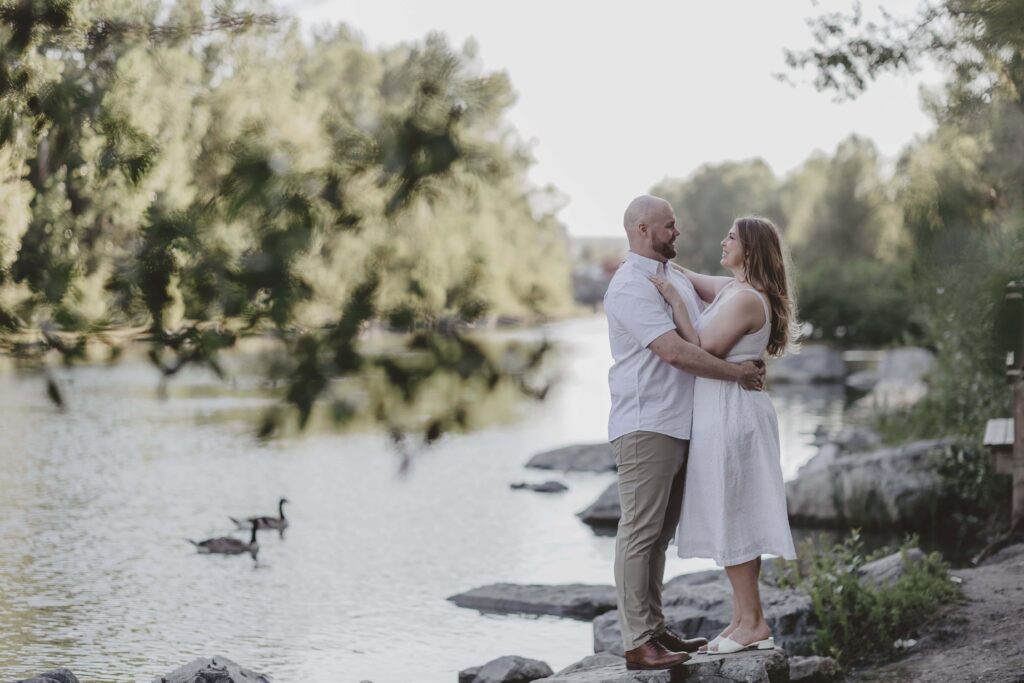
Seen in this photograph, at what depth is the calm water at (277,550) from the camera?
9.31 meters

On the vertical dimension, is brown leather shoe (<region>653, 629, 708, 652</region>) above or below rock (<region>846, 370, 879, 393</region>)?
above

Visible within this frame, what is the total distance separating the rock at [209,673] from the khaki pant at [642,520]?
2.64m

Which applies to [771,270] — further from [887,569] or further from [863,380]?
[863,380]

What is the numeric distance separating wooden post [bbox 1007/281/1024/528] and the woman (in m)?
4.50

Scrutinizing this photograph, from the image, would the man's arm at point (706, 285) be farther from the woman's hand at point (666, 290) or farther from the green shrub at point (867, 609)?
the green shrub at point (867, 609)

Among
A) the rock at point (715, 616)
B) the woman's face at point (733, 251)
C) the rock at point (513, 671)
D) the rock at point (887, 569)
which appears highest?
the woman's face at point (733, 251)

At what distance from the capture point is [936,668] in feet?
22.2

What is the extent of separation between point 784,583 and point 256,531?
6174 mm

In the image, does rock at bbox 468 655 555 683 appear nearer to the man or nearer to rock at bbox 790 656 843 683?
rock at bbox 790 656 843 683

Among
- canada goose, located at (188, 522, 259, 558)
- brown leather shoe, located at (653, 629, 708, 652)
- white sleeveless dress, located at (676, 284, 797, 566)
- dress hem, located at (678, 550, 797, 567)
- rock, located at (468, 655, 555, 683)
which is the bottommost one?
canada goose, located at (188, 522, 259, 558)

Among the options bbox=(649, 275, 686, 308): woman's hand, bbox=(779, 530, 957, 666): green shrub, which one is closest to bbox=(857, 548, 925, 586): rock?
bbox=(779, 530, 957, 666): green shrub

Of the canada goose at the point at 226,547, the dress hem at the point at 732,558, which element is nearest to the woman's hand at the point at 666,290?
the dress hem at the point at 732,558

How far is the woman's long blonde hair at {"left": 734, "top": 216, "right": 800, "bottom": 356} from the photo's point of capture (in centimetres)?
557

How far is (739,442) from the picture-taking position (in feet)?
17.8
